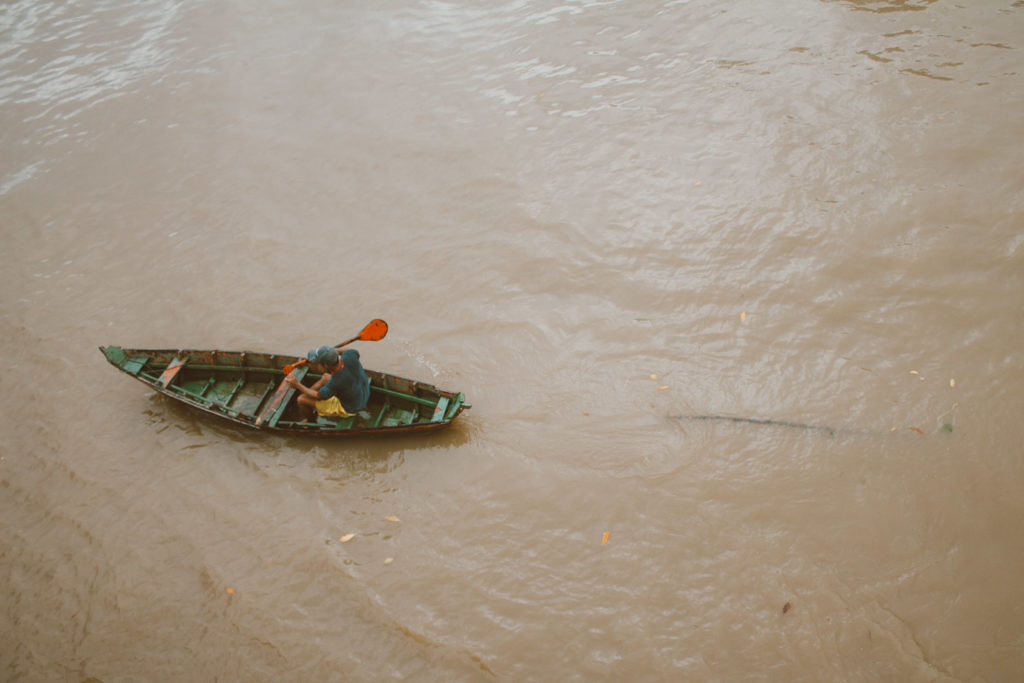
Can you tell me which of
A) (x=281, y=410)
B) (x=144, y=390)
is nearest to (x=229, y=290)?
(x=144, y=390)

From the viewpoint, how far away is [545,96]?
10.5 metres

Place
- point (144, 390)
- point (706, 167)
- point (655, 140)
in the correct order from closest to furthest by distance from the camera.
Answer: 1. point (144, 390)
2. point (706, 167)
3. point (655, 140)

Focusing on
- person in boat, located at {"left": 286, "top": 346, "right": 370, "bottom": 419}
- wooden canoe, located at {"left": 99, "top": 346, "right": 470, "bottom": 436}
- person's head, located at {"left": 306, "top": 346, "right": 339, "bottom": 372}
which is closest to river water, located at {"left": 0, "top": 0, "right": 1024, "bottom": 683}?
wooden canoe, located at {"left": 99, "top": 346, "right": 470, "bottom": 436}

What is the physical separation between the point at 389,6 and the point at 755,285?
10.1 m

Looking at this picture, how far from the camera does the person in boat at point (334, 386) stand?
6051 millimetres

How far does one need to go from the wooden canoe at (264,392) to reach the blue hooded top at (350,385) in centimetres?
24

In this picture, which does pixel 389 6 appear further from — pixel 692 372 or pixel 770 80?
pixel 692 372

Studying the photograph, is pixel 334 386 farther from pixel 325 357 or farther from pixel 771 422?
pixel 771 422

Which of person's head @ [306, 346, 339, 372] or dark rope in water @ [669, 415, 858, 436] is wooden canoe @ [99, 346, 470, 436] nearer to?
person's head @ [306, 346, 339, 372]

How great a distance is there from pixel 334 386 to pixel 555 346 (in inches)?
98.1

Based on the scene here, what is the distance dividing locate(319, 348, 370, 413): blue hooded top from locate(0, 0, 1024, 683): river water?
1.72 feet

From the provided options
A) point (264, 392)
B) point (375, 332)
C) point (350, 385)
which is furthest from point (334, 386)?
point (264, 392)

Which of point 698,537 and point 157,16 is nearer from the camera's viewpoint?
point 698,537

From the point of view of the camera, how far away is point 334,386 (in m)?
6.15
